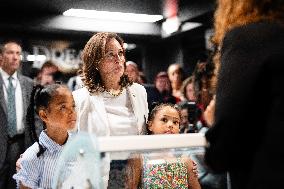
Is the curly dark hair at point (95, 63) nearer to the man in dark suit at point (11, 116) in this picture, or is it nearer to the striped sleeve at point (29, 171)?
the striped sleeve at point (29, 171)

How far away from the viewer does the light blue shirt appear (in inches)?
78.0

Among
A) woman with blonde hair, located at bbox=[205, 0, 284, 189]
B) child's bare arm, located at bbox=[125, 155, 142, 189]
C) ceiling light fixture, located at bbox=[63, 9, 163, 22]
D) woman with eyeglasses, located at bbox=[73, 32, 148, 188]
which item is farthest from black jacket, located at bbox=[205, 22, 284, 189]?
ceiling light fixture, located at bbox=[63, 9, 163, 22]

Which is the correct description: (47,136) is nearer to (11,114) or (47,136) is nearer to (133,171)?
(133,171)

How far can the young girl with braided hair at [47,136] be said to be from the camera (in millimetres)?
2004

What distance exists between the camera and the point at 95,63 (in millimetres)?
2279

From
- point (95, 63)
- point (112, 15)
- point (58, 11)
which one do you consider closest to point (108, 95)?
point (95, 63)

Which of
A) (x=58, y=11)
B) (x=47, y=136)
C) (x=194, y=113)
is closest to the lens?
(x=47, y=136)

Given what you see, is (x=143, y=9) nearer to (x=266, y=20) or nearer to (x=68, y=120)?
(x=68, y=120)

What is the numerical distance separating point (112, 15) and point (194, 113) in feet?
16.6

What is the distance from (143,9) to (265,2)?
6856mm

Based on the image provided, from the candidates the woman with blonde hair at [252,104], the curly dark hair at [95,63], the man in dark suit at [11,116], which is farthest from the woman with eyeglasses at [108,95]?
the man in dark suit at [11,116]

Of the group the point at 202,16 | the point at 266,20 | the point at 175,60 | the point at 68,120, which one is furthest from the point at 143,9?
the point at 266,20

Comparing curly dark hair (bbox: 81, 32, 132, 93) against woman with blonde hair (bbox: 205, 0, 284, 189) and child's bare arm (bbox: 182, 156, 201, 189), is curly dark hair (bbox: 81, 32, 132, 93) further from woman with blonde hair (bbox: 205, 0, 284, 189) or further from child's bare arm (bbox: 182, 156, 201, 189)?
woman with blonde hair (bbox: 205, 0, 284, 189)

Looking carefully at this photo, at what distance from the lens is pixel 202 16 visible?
743 centimetres
